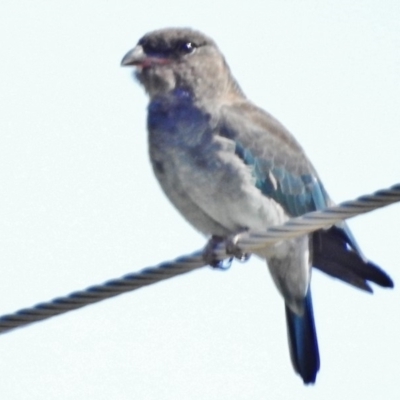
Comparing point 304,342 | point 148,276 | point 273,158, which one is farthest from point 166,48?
point 148,276

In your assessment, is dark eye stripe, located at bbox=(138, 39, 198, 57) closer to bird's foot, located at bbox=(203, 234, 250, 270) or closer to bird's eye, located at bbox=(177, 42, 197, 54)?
bird's eye, located at bbox=(177, 42, 197, 54)

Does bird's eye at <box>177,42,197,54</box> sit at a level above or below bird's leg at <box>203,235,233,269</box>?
above

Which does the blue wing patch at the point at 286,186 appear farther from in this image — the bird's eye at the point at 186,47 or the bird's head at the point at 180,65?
the bird's eye at the point at 186,47

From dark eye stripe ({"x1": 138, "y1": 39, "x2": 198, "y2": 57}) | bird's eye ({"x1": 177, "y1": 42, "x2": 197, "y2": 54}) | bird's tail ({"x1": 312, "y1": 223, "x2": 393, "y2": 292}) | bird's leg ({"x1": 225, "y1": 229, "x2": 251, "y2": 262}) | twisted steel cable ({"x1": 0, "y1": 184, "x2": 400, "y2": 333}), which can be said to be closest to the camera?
twisted steel cable ({"x1": 0, "y1": 184, "x2": 400, "y2": 333})

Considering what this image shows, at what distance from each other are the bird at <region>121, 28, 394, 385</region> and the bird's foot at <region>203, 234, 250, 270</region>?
9.3 inches

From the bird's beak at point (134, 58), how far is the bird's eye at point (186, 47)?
30 centimetres

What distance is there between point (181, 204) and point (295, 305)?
3.97 feet

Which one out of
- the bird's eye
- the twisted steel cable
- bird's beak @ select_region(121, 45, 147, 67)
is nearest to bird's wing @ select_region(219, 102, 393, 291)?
the bird's eye

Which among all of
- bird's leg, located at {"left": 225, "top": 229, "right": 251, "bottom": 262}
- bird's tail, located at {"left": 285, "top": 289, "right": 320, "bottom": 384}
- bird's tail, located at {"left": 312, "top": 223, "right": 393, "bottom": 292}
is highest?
bird's leg, located at {"left": 225, "top": 229, "right": 251, "bottom": 262}

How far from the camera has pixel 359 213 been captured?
625 cm

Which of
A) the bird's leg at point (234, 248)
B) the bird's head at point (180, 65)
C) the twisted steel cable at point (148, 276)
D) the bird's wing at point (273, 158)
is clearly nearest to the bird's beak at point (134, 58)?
the bird's head at point (180, 65)

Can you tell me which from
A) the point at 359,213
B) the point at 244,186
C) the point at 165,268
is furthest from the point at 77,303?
the point at 244,186

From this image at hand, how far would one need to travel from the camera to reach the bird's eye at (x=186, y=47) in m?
9.41

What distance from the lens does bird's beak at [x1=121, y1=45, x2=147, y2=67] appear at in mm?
9125
